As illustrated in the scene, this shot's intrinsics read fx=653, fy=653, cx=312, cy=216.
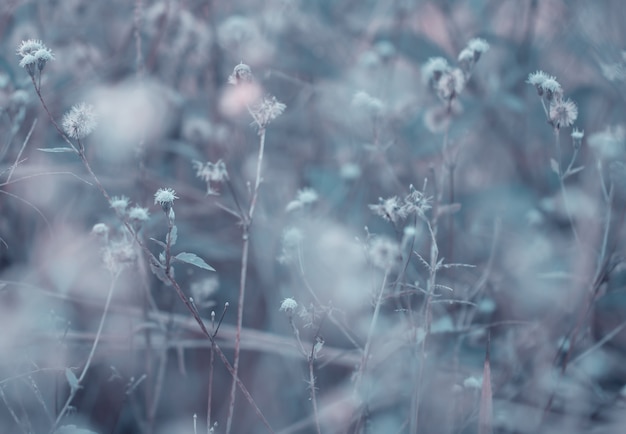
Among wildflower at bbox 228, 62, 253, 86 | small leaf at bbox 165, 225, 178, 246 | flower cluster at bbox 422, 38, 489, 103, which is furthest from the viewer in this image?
flower cluster at bbox 422, 38, 489, 103

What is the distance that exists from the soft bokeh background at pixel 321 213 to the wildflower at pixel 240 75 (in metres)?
0.29

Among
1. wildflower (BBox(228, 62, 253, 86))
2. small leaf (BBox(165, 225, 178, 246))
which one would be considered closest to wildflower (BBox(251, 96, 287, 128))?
wildflower (BBox(228, 62, 253, 86))

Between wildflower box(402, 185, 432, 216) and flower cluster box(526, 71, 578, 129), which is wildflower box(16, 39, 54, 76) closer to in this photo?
wildflower box(402, 185, 432, 216)

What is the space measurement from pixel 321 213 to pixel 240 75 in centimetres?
56

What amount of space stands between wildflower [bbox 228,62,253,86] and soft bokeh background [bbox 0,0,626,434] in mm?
293

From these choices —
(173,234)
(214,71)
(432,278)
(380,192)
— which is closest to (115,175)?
(214,71)

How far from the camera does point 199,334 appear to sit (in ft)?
4.27

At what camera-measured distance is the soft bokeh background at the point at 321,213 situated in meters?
1.16

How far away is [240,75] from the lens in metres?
0.94

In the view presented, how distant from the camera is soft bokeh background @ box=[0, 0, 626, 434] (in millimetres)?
1155

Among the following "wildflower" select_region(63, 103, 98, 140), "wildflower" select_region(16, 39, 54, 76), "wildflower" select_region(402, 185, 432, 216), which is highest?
"wildflower" select_region(16, 39, 54, 76)

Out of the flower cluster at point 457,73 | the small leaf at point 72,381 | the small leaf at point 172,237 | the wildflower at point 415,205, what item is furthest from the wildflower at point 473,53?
the small leaf at point 72,381

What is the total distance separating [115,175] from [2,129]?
26cm

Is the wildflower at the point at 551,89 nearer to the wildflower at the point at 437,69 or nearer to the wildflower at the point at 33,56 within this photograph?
the wildflower at the point at 437,69
